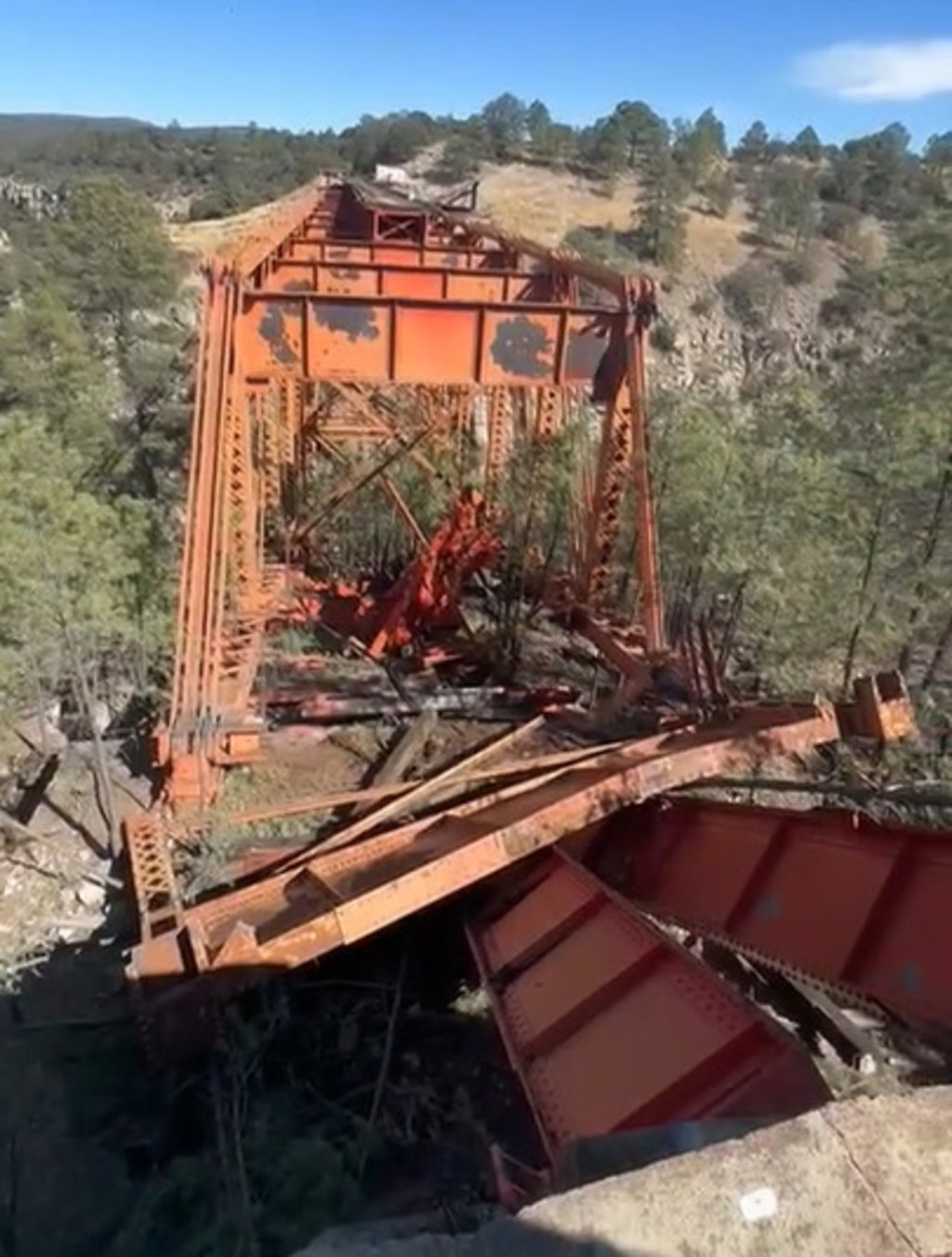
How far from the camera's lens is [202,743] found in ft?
31.9

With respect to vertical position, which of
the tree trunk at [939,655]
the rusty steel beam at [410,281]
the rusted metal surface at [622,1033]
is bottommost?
the tree trunk at [939,655]

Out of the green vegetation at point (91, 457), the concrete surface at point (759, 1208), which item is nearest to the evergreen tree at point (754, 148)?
the green vegetation at point (91, 457)

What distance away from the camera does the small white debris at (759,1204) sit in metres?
2.33

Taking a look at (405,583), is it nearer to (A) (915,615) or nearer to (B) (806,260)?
(A) (915,615)

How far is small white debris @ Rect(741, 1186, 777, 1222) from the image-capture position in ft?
7.64

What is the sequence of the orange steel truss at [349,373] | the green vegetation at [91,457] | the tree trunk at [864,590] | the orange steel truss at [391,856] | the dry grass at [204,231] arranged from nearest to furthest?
the orange steel truss at [391,856] → the orange steel truss at [349,373] → the green vegetation at [91,457] → the tree trunk at [864,590] → the dry grass at [204,231]

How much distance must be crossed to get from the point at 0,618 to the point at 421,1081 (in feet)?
25.1

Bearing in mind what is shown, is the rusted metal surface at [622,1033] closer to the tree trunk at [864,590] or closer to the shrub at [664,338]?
the tree trunk at [864,590]

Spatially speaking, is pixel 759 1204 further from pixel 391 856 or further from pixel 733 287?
pixel 733 287

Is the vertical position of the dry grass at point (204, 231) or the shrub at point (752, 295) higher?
the dry grass at point (204, 231)

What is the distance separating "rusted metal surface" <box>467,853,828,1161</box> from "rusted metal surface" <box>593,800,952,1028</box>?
48 cm

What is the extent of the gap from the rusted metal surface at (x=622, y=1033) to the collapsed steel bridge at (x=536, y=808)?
0.05 feet

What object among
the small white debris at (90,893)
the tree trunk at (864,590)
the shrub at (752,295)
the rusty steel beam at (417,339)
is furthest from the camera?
the shrub at (752,295)

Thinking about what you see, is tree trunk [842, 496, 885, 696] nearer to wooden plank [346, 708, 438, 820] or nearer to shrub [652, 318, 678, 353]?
wooden plank [346, 708, 438, 820]
